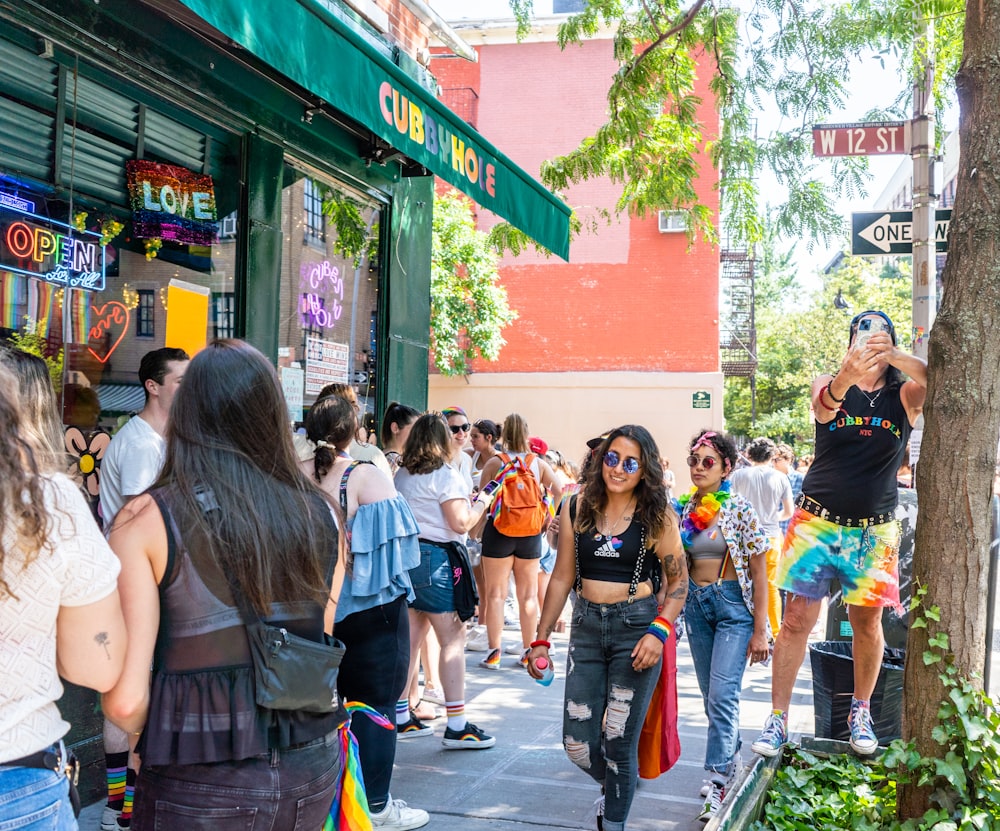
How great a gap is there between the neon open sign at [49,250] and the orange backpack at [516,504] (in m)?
3.65

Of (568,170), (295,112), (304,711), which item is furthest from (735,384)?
(304,711)

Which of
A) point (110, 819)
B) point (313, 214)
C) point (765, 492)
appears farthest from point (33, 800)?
point (765, 492)

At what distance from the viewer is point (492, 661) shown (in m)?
8.36

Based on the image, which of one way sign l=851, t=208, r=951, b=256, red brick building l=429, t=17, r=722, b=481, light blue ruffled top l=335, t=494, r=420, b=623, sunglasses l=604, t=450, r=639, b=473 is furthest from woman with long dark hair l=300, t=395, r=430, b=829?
red brick building l=429, t=17, r=722, b=481

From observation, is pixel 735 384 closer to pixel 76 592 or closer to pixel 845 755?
pixel 845 755

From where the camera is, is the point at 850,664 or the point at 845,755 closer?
the point at 845,755

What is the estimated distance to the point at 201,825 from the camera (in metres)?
2.33

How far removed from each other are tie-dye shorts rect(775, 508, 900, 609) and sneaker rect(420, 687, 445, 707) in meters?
3.21

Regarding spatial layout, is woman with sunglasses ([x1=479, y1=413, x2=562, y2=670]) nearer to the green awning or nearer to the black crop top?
the green awning

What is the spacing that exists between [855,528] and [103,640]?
3.64 m

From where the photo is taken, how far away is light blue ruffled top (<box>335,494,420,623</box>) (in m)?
4.42

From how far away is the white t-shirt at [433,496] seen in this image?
20.2 feet

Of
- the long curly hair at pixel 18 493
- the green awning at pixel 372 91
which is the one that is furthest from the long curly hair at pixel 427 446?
the long curly hair at pixel 18 493

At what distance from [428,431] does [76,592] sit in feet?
13.7
